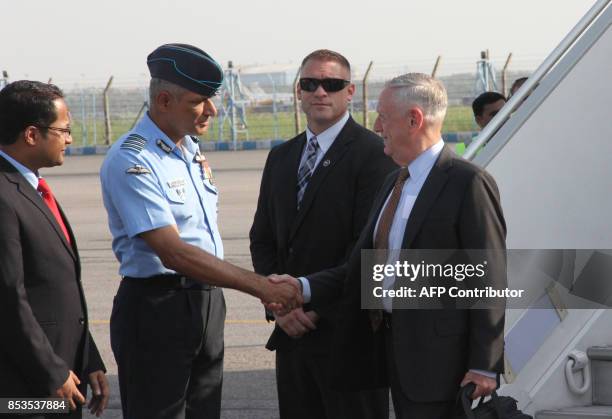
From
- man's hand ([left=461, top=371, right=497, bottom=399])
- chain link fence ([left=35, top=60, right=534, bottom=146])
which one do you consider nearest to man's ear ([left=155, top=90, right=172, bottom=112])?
man's hand ([left=461, top=371, right=497, bottom=399])

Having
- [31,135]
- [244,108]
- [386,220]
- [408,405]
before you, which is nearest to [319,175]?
[386,220]

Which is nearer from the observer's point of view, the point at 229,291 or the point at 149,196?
the point at 149,196

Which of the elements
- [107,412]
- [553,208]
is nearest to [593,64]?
[553,208]

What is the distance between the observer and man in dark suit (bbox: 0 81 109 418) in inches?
137

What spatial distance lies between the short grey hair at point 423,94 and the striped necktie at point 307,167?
0.91m

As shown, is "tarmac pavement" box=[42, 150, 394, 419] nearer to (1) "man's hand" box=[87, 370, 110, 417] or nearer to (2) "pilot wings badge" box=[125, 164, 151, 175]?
(1) "man's hand" box=[87, 370, 110, 417]

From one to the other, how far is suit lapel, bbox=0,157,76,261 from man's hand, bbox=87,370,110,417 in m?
0.52

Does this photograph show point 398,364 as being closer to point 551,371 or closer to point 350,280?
point 350,280

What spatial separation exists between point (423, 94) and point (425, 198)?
13.9 inches

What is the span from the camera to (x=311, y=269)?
4590 mm

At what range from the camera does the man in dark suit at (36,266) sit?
3.49 metres

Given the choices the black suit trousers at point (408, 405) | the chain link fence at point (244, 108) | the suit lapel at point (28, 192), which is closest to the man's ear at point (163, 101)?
the suit lapel at point (28, 192)

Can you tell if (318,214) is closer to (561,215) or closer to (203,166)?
(203,166)

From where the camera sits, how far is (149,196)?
402 cm
